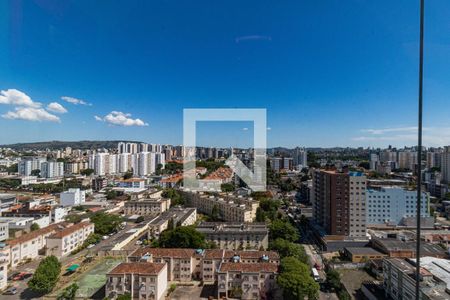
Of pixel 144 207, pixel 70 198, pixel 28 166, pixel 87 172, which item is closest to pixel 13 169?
pixel 28 166

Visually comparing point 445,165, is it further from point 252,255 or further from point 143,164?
point 143,164

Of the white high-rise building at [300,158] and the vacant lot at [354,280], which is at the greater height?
the white high-rise building at [300,158]

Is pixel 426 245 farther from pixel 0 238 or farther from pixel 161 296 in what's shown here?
pixel 0 238

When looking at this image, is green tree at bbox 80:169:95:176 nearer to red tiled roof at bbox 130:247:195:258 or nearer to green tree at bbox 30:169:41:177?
green tree at bbox 30:169:41:177

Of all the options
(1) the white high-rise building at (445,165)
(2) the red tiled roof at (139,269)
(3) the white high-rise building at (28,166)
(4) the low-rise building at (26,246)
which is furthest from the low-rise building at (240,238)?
(3) the white high-rise building at (28,166)

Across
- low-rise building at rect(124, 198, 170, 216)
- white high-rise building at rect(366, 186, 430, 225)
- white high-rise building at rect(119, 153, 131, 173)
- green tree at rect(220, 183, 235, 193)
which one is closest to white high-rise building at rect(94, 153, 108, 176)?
white high-rise building at rect(119, 153, 131, 173)

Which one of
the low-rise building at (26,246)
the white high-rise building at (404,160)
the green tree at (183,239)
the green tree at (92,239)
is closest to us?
the low-rise building at (26,246)

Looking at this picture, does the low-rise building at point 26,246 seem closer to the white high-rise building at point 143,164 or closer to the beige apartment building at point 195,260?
the beige apartment building at point 195,260
